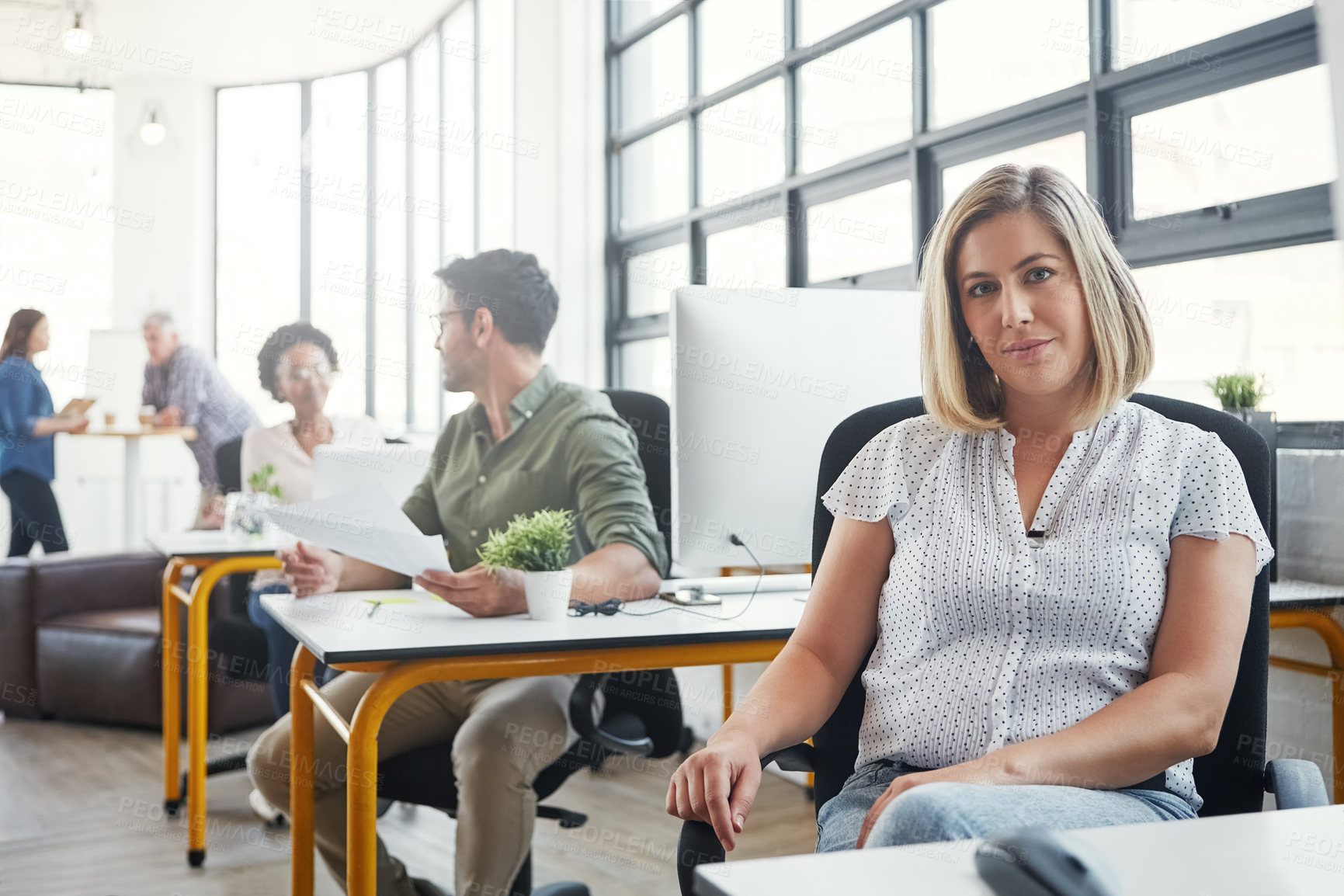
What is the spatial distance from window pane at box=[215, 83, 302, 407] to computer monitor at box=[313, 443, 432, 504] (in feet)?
17.9

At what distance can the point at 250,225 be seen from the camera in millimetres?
7781

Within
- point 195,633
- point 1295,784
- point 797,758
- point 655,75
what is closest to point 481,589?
point 797,758

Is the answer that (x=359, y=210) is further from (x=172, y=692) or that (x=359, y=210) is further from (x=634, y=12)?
(x=172, y=692)

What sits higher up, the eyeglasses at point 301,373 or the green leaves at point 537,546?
the eyeglasses at point 301,373

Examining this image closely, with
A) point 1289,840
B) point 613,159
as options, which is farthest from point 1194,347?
point 613,159

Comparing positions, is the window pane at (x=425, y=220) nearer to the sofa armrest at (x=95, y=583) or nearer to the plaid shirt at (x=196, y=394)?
the plaid shirt at (x=196, y=394)

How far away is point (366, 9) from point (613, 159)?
2609 mm

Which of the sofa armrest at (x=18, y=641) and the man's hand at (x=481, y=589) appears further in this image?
the sofa armrest at (x=18, y=641)

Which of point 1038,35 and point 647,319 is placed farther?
point 647,319

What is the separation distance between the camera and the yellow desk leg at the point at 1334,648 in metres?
1.70

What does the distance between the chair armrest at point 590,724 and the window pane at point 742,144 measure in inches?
93.5

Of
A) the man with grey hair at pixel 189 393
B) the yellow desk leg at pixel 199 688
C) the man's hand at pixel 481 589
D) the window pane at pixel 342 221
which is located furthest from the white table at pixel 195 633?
the window pane at pixel 342 221

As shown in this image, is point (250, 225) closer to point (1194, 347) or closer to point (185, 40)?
point (185, 40)

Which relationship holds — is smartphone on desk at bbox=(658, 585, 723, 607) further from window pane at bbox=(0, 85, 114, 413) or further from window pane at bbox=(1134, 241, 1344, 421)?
window pane at bbox=(0, 85, 114, 413)
